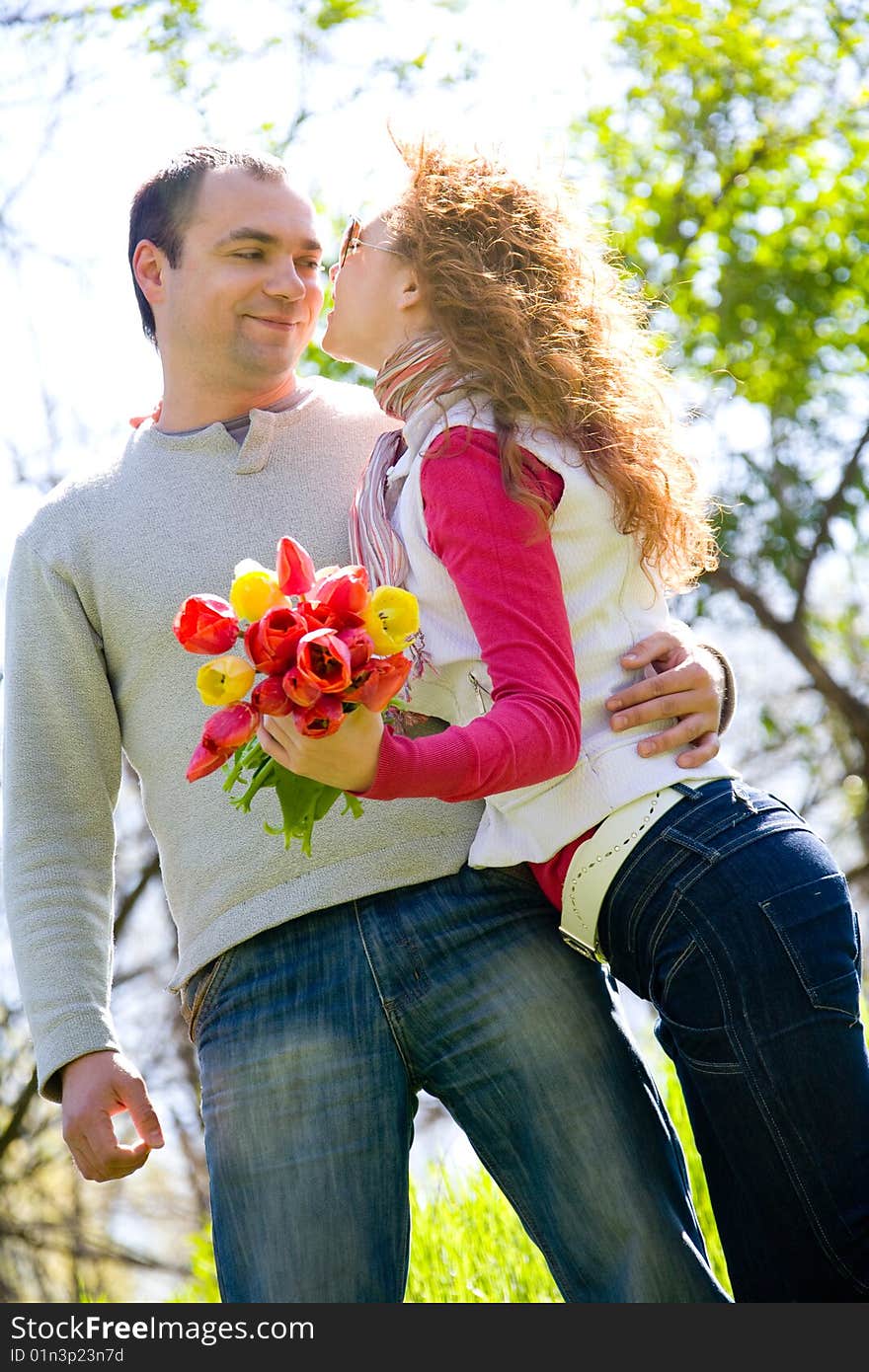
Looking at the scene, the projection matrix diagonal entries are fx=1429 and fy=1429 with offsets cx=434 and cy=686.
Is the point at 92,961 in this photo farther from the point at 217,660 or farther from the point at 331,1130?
the point at 217,660

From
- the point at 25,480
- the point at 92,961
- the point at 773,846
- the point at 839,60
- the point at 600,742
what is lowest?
the point at 92,961

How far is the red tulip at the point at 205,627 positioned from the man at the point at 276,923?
2.04 ft

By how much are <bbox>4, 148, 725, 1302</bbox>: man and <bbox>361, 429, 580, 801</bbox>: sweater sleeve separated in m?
0.26

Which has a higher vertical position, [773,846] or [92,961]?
[773,846]

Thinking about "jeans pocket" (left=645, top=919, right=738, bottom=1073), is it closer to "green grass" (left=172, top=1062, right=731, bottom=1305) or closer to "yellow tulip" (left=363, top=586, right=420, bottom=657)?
"yellow tulip" (left=363, top=586, right=420, bottom=657)

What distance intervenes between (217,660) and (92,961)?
0.95 m

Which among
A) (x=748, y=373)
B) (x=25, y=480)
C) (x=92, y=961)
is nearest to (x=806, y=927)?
(x=92, y=961)

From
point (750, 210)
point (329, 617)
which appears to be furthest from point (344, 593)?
point (750, 210)

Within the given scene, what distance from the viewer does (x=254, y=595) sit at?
1.47 metres

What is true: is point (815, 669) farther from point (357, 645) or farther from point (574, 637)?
point (357, 645)

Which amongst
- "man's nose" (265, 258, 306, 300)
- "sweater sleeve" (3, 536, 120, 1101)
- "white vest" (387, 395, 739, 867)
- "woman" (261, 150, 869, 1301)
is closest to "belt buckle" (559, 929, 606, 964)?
"woman" (261, 150, 869, 1301)

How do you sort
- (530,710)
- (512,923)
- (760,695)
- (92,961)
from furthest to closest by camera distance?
(760,695) < (92,961) < (512,923) < (530,710)

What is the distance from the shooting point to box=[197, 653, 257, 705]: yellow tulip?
146 cm

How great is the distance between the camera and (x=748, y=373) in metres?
6.62
